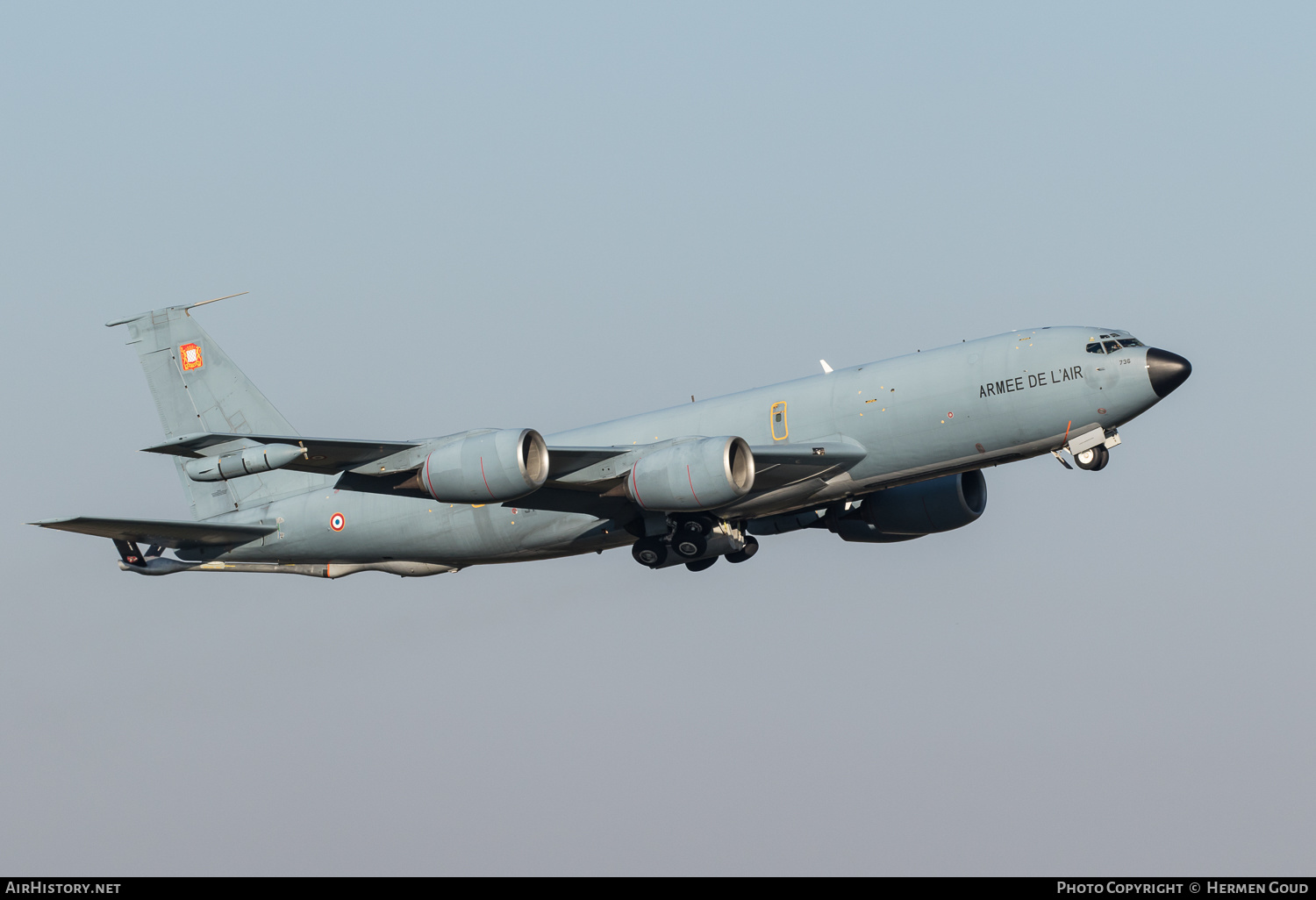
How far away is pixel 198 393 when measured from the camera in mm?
45406

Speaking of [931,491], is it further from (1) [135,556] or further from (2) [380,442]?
(1) [135,556]

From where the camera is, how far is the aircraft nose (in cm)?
3450

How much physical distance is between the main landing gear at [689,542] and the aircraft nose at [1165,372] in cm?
1102

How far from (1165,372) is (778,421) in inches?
368

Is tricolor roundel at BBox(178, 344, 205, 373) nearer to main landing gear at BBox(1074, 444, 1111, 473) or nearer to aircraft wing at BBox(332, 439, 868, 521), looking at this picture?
aircraft wing at BBox(332, 439, 868, 521)

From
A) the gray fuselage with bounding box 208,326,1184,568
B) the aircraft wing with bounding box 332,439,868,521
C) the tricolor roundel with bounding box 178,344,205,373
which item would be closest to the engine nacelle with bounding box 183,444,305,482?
the aircraft wing with bounding box 332,439,868,521

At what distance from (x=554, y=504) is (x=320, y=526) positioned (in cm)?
764

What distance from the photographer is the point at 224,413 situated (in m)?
45.1

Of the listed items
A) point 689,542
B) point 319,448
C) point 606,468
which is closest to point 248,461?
point 319,448

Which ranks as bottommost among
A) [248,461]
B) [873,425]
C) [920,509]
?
[920,509]

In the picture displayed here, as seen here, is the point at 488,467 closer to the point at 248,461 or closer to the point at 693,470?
the point at 693,470

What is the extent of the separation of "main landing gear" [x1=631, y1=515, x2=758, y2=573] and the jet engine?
4.60 m
